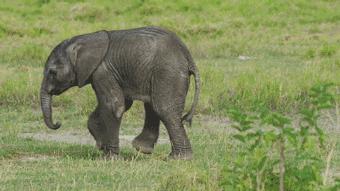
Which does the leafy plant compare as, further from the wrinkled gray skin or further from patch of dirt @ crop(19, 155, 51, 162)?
patch of dirt @ crop(19, 155, 51, 162)

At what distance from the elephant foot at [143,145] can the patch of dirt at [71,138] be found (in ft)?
3.55

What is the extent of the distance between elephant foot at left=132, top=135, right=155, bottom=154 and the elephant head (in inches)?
30.3

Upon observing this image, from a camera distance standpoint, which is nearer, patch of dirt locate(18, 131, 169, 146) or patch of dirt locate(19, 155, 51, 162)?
patch of dirt locate(19, 155, 51, 162)

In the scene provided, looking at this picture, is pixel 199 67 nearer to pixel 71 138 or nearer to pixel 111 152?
pixel 71 138

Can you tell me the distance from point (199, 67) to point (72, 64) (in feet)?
19.9

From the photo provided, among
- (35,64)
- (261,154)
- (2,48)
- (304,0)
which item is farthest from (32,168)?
(304,0)

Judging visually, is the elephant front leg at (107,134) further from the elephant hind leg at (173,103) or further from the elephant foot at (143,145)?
the elephant hind leg at (173,103)

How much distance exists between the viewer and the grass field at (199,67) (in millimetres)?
7922

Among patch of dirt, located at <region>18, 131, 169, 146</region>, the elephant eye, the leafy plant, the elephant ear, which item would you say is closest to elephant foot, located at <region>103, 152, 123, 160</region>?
the elephant ear

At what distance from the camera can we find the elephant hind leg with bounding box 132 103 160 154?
9.19m

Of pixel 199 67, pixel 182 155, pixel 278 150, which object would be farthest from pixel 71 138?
pixel 278 150

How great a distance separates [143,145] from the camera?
30.2 feet

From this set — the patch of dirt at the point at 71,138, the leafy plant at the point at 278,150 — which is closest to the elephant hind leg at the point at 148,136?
the patch of dirt at the point at 71,138

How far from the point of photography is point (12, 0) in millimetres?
26297
